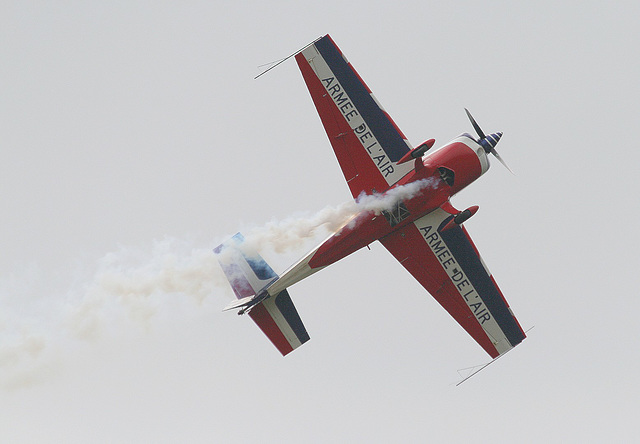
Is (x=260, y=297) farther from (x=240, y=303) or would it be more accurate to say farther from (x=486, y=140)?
(x=486, y=140)

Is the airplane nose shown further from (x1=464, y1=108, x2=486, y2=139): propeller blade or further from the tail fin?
the tail fin

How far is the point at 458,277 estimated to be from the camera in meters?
29.7

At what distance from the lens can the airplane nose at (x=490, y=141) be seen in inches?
1128

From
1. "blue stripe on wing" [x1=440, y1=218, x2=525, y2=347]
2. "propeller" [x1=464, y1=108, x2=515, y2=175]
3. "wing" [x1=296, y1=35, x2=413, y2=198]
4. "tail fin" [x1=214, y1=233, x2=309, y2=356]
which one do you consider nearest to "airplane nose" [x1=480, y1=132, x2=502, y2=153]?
"propeller" [x1=464, y1=108, x2=515, y2=175]

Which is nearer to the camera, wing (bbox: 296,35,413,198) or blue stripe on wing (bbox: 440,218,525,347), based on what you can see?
wing (bbox: 296,35,413,198)

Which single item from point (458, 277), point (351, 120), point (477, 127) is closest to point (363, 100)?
point (351, 120)

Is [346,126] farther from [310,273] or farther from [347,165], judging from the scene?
[310,273]

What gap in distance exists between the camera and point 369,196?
92.0 feet

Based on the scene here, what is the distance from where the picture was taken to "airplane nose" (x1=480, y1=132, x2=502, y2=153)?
28.6 meters

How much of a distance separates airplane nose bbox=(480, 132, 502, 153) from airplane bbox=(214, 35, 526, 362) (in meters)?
0.03

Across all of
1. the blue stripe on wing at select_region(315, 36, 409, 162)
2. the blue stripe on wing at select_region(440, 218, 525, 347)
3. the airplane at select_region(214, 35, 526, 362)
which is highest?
the blue stripe on wing at select_region(315, 36, 409, 162)

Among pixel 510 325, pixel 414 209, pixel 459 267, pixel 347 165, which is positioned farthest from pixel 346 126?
pixel 510 325

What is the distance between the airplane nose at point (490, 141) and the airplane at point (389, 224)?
0.11 feet

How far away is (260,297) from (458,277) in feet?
20.1
